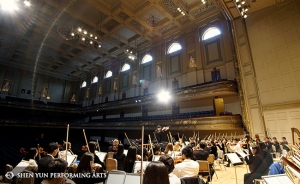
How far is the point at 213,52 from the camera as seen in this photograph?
13.0m

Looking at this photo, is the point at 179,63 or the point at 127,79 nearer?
the point at 179,63

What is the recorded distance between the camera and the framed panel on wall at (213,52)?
12.7 meters

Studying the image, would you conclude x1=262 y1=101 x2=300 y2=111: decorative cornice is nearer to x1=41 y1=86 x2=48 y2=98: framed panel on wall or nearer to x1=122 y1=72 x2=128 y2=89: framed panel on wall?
x1=122 y1=72 x2=128 y2=89: framed panel on wall

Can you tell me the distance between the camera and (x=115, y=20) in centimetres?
1420

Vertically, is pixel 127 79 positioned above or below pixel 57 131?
above

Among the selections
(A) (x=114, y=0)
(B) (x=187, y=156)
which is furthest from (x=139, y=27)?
(B) (x=187, y=156)

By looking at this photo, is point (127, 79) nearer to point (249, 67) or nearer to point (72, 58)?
point (72, 58)

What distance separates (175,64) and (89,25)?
9.06 meters

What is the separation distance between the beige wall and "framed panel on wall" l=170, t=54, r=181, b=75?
543 centimetres

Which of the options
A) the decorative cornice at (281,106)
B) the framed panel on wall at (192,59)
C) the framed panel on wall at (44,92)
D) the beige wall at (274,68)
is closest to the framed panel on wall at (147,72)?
the framed panel on wall at (192,59)

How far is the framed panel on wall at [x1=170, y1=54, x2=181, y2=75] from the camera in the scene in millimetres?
14995

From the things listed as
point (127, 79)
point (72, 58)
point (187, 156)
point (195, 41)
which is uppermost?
point (72, 58)

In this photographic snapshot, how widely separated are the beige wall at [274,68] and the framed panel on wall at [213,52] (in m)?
1.86

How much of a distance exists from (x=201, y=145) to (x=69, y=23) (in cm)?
1562
